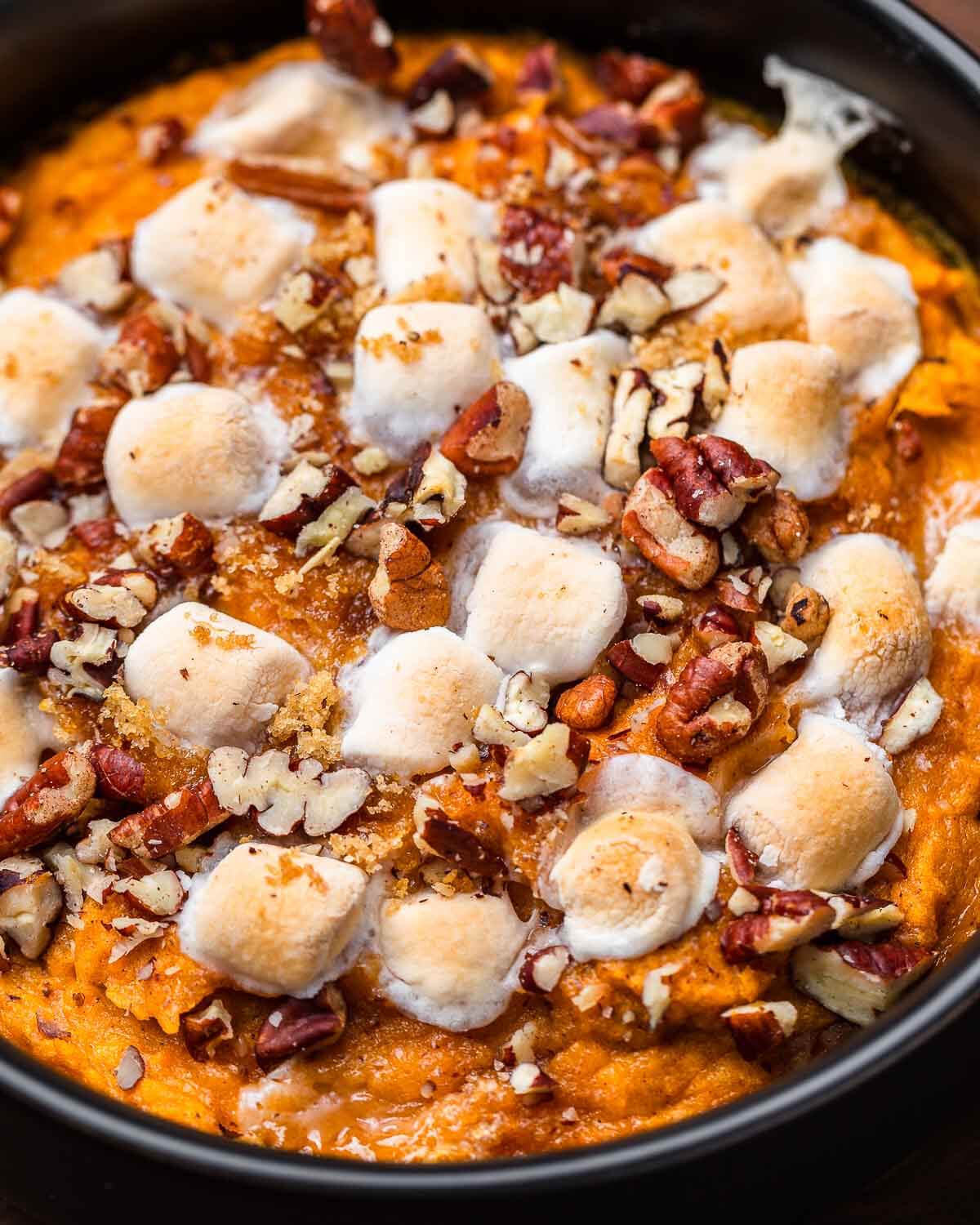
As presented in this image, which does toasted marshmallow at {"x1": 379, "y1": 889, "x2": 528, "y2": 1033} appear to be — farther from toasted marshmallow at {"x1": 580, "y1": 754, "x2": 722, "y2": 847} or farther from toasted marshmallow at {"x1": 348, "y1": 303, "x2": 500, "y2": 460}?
toasted marshmallow at {"x1": 348, "y1": 303, "x2": 500, "y2": 460}

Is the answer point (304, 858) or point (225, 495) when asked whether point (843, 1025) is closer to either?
point (304, 858)

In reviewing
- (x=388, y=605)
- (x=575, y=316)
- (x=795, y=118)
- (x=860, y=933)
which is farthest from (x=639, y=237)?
(x=860, y=933)

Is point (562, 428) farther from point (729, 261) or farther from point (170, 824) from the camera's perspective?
point (170, 824)

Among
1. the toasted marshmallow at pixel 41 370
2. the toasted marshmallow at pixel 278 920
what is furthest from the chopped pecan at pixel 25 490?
the toasted marshmallow at pixel 278 920

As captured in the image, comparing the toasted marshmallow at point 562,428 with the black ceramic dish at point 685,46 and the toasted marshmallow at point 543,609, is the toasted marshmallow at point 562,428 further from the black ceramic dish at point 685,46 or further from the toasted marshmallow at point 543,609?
the black ceramic dish at point 685,46

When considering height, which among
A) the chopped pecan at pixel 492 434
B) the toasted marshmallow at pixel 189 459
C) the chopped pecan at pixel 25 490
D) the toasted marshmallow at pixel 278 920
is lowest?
the chopped pecan at pixel 25 490

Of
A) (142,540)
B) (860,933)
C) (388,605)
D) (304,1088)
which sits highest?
(860,933)
